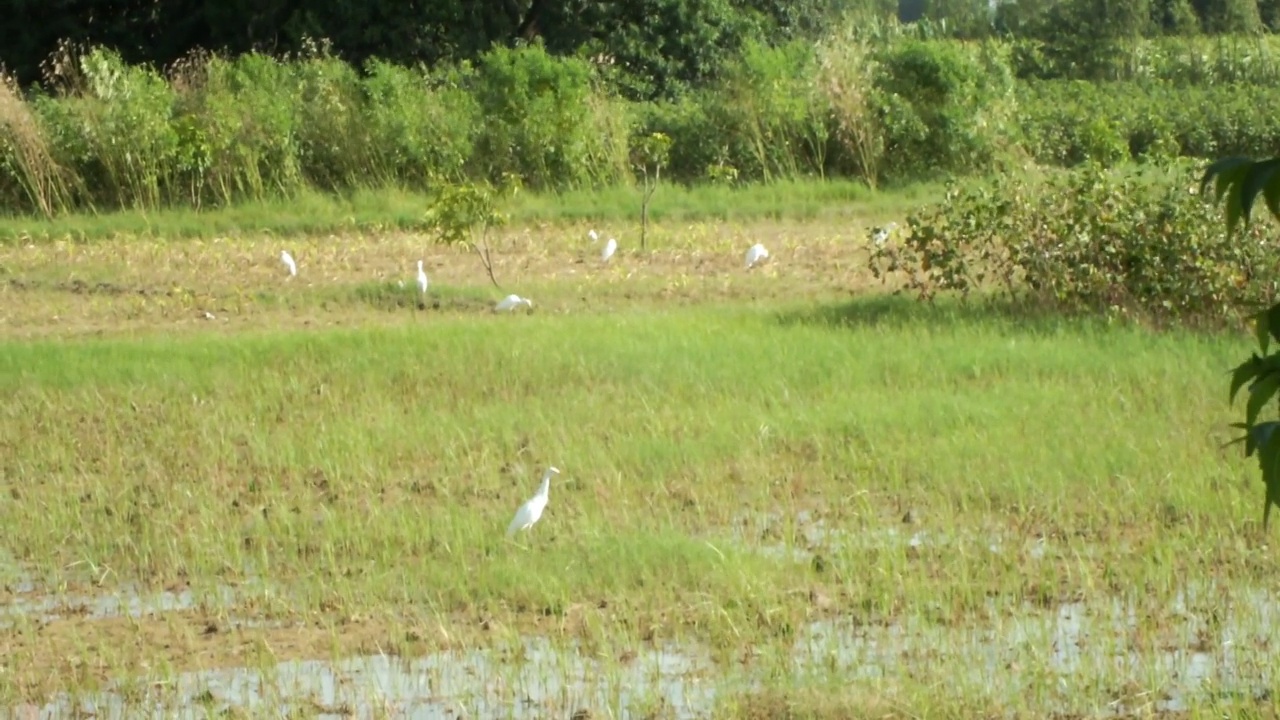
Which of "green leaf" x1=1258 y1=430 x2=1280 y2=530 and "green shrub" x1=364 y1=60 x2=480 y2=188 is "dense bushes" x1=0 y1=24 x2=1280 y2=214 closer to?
"green shrub" x1=364 y1=60 x2=480 y2=188

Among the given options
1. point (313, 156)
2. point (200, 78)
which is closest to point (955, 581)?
point (313, 156)

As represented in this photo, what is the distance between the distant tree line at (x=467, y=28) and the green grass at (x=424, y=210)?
6.25 m

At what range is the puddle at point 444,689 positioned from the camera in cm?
442

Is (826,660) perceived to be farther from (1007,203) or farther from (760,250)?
(760,250)

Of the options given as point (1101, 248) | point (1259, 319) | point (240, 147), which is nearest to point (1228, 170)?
point (1259, 319)

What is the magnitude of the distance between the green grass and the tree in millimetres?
12547

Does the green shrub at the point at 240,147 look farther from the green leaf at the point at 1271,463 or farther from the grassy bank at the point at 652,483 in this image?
the green leaf at the point at 1271,463

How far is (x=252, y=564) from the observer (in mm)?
5711

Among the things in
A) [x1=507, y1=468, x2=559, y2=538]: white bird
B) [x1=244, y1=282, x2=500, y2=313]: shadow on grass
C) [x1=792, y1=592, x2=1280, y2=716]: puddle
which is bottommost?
[x1=792, y1=592, x2=1280, y2=716]: puddle

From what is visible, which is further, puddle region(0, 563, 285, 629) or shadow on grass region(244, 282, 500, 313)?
shadow on grass region(244, 282, 500, 313)

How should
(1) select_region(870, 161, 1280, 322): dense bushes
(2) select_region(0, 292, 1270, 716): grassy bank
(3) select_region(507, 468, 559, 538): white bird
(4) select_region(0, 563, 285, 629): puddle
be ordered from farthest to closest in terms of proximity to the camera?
(1) select_region(870, 161, 1280, 322): dense bushes < (3) select_region(507, 468, 559, 538): white bird < (4) select_region(0, 563, 285, 629): puddle < (2) select_region(0, 292, 1270, 716): grassy bank

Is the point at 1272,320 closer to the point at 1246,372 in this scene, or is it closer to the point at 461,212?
the point at 1246,372

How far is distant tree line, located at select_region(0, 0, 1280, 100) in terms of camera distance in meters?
23.4

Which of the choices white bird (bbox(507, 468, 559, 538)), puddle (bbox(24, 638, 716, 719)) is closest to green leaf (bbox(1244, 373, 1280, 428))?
puddle (bbox(24, 638, 716, 719))
